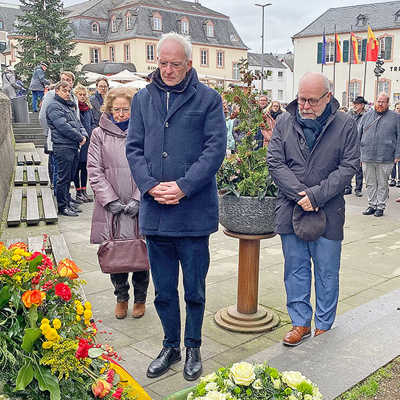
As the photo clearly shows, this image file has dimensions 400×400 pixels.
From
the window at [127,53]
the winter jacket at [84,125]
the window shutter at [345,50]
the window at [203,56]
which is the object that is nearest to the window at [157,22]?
the window at [127,53]

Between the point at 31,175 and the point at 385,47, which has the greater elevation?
the point at 385,47

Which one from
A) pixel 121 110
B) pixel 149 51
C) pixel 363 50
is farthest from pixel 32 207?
pixel 363 50

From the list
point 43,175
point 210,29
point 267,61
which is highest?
point 210,29

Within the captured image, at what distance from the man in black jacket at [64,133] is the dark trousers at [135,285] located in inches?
163

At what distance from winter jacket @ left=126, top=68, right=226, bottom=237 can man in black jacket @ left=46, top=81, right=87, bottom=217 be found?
5.00 meters

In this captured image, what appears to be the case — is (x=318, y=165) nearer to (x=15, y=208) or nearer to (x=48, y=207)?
(x=48, y=207)

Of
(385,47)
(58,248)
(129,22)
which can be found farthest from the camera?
(129,22)

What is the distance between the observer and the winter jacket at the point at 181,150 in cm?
335

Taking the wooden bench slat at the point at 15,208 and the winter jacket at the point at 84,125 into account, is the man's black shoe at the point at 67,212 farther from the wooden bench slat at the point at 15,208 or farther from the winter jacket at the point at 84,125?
the winter jacket at the point at 84,125

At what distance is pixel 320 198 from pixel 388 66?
53.4 metres

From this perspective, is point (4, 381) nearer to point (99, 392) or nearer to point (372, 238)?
point (99, 392)

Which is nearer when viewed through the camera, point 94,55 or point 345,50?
point 345,50

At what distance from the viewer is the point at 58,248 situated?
574 centimetres

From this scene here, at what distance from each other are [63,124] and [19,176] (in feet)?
7.78
